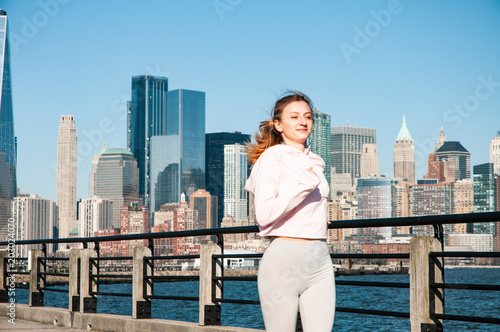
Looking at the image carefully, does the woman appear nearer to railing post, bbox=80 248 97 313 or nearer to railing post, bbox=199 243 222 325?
railing post, bbox=199 243 222 325


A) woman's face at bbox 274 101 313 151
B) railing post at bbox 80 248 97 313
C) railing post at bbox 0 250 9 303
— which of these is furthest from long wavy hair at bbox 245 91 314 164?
railing post at bbox 0 250 9 303

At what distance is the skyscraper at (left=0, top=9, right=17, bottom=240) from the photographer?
401ft

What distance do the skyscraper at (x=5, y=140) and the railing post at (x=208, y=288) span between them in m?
113

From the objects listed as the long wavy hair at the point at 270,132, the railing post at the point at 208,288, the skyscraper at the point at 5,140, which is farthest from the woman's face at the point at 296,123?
the skyscraper at the point at 5,140

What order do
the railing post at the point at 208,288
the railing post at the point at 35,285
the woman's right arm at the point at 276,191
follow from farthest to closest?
the railing post at the point at 35,285 < the railing post at the point at 208,288 < the woman's right arm at the point at 276,191

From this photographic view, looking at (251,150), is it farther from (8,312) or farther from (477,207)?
(477,207)

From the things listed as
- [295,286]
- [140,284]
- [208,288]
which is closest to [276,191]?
[295,286]

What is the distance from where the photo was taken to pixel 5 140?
134m

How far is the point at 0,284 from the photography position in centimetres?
1013

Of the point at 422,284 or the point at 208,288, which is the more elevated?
the point at 422,284

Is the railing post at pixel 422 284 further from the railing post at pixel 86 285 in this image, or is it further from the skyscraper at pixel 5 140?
the skyscraper at pixel 5 140

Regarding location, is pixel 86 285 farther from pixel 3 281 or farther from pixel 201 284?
pixel 3 281

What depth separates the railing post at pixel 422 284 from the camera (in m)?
4.69

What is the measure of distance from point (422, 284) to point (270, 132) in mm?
1856
